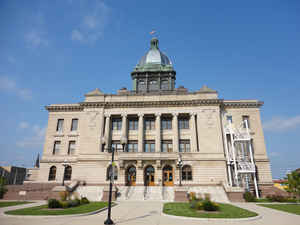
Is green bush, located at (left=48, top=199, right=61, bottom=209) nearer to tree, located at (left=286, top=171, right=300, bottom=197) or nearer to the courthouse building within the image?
the courthouse building

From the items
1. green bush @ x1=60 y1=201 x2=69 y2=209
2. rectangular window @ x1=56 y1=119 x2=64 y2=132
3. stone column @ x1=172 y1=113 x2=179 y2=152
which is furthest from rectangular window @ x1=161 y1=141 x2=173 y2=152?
green bush @ x1=60 y1=201 x2=69 y2=209

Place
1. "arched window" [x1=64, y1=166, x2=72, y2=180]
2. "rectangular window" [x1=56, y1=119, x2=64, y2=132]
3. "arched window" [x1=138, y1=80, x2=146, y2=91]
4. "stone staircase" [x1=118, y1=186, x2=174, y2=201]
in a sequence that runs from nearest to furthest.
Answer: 1. "stone staircase" [x1=118, y1=186, x2=174, y2=201]
2. "arched window" [x1=64, y1=166, x2=72, y2=180]
3. "rectangular window" [x1=56, y1=119, x2=64, y2=132]
4. "arched window" [x1=138, y1=80, x2=146, y2=91]

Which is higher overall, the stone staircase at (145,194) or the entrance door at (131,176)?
the entrance door at (131,176)

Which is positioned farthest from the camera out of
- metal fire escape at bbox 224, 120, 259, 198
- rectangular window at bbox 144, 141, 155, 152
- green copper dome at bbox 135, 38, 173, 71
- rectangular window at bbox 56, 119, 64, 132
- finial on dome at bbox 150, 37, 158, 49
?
finial on dome at bbox 150, 37, 158, 49

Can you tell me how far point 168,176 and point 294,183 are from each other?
720 inches

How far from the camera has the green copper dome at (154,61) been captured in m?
48.5

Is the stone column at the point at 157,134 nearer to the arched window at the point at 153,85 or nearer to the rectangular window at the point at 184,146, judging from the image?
the rectangular window at the point at 184,146

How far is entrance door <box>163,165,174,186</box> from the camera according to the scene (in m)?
34.2

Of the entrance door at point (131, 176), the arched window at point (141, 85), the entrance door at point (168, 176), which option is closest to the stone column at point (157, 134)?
the entrance door at point (168, 176)

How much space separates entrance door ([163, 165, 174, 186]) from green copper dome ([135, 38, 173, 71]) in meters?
24.0

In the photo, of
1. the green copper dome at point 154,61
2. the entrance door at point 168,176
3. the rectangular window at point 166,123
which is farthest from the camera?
the green copper dome at point 154,61

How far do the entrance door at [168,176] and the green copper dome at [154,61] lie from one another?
24017 mm

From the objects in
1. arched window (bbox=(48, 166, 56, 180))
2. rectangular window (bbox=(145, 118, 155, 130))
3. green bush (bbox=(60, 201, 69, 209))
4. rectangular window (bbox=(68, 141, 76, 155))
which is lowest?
green bush (bbox=(60, 201, 69, 209))

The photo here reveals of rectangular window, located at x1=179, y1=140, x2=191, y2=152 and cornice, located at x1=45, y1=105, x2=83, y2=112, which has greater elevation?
cornice, located at x1=45, y1=105, x2=83, y2=112
